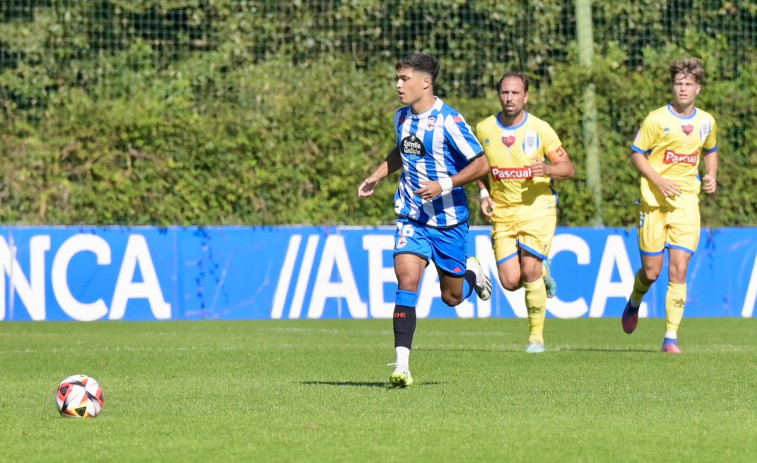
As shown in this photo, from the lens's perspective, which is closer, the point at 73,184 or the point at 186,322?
the point at 186,322

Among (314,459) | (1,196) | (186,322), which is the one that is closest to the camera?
(314,459)

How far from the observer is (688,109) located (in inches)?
445

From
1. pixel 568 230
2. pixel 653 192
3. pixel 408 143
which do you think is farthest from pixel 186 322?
pixel 408 143

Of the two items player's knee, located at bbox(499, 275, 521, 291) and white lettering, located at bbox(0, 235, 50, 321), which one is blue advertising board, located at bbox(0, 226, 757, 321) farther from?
player's knee, located at bbox(499, 275, 521, 291)

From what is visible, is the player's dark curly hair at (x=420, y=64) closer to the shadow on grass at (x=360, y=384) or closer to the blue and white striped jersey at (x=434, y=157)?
the blue and white striped jersey at (x=434, y=157)

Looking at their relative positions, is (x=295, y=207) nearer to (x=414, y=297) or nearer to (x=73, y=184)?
(x=73, y=184)

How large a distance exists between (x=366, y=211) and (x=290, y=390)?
33.5 feet

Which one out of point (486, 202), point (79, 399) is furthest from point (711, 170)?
point (79, 399)

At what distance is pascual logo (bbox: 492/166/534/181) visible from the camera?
11.2 meters

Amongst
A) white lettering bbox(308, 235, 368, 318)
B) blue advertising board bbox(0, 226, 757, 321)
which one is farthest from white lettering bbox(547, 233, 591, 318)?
white lettering bbox(308, 235, 368, 318)

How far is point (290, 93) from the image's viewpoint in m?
18.8

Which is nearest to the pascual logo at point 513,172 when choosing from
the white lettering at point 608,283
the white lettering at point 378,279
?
the white lettering at point 378,279

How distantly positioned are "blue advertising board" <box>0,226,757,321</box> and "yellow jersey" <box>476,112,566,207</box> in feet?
17.9

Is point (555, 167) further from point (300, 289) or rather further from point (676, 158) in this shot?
point (300, 289)
